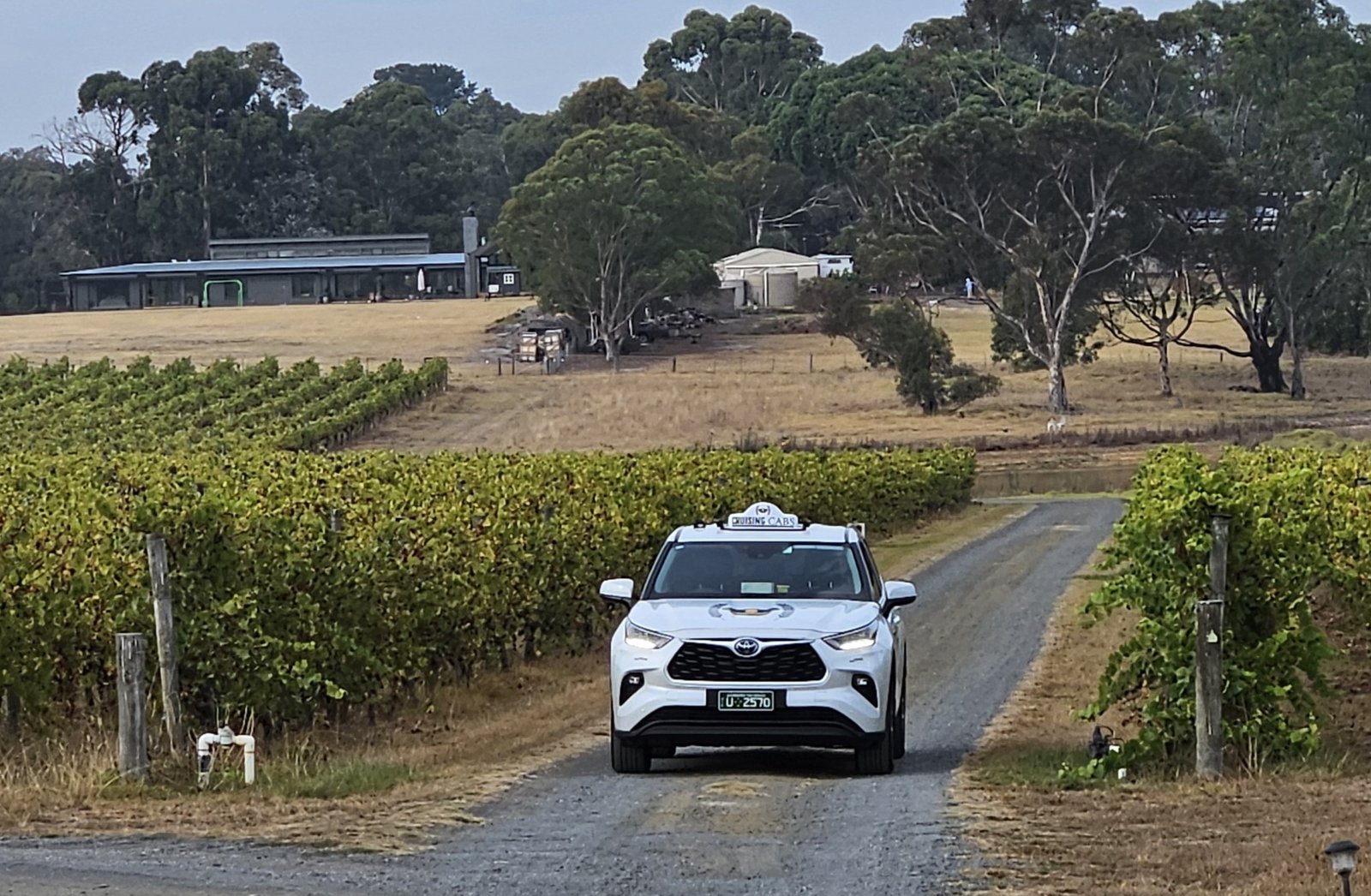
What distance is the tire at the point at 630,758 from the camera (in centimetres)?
1370

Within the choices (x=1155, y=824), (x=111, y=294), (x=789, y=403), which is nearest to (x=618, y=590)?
(x=1155, y=824)

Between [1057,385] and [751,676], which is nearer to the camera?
[751,676]

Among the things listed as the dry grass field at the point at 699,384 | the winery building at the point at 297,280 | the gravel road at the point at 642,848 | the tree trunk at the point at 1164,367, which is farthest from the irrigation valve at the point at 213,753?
the winery building at the point at 297,280

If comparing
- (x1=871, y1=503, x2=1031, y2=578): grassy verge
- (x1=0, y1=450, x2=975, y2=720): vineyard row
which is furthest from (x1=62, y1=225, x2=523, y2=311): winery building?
(x1=0, y1=450, x2=975, y2=720): vineyard row

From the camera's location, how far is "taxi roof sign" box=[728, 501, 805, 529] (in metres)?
15.1

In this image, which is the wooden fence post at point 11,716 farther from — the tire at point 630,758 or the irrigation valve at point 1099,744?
the irrigation valve at point 1099,744

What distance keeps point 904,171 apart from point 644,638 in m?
58.1

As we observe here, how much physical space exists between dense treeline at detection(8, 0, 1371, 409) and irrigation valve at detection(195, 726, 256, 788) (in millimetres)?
58452

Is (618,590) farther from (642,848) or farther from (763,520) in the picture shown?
(642,848)

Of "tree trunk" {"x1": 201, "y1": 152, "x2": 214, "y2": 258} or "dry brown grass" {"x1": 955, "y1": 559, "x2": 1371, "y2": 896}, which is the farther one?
"tree trunk" {"x1": 201, "y1": 152, "x2": 214, "y2": 258}

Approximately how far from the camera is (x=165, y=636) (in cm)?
1314

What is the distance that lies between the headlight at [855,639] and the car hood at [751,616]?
0.04m

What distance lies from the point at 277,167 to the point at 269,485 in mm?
119415

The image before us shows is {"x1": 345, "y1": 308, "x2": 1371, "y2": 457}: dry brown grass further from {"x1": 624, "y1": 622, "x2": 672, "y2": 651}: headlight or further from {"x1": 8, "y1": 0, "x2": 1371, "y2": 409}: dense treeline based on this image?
{"x1": 624, "y1": 622, "x2": 672, "y2": 651}: headlight
